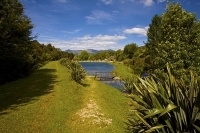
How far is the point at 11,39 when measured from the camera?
2467cm

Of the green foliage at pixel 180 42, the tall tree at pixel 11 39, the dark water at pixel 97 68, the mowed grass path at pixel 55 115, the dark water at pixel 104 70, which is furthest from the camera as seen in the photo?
the dark water at pixel 97 68

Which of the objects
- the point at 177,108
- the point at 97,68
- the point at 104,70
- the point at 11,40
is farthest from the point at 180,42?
the point at 97,68

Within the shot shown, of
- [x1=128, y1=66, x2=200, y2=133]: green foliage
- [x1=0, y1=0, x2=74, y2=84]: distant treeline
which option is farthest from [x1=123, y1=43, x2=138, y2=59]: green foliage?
[x1=128, y1=66, x2=200, y2=133]: green foliage

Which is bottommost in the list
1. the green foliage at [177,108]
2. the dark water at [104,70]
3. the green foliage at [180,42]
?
the dark water at [104,70]

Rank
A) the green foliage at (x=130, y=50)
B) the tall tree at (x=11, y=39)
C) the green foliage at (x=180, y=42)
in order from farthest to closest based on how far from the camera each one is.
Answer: the green foliage at (x=130, y=50), the tall tree at (x=11, y=39), the green foliage at (x=180, y=42)

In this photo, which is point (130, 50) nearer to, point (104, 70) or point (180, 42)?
point (104, 70)

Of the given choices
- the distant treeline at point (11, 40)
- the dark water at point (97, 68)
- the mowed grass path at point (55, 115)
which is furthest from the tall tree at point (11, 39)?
the dark water at point (97, 68)

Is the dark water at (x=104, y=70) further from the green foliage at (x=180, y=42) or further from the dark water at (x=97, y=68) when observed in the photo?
the green foliage at (x=180, y=42)

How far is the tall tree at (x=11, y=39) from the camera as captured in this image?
901 inches

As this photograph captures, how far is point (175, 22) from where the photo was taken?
18016 millimetres

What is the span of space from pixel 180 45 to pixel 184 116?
1302 cm

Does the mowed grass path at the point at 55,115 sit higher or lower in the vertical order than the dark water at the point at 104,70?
higher

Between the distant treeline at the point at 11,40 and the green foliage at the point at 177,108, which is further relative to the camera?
the distant treeline at the point at 11,40

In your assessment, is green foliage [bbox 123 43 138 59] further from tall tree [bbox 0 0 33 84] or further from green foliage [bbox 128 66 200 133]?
green foliage [bbox 128 66 200 133]
